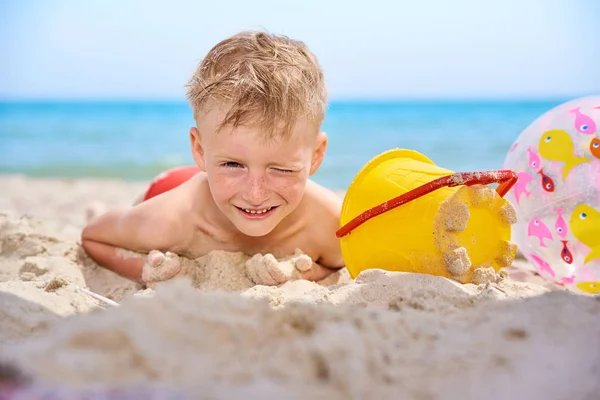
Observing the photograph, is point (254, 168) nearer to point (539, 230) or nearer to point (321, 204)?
point (321, 204)

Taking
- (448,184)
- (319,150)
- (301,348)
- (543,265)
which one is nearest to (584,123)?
(543,265)

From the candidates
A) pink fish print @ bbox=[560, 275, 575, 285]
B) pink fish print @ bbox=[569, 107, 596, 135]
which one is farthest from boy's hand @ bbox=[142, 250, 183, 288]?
pink fish print @ bbox=[569, 107, 596, 135]

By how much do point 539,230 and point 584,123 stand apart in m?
0.46

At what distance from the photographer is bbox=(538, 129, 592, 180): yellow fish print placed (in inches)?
88.2

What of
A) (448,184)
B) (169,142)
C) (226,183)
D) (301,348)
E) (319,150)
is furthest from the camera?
(169,142)

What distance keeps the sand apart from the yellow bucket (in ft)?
1.21

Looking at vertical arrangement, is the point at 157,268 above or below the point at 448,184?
below

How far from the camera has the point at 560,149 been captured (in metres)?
2.29

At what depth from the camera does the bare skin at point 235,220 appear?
225 centimetres

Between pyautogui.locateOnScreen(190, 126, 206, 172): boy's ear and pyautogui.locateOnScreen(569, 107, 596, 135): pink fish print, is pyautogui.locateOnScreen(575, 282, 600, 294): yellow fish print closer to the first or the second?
pyautogui.locateOnScreen(569, 107, 596, 135): pink fish print

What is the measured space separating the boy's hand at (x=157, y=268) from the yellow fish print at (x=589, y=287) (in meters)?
1.67

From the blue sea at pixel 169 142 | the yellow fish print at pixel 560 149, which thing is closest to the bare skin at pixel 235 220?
the yellow fish print at pixel 560 149

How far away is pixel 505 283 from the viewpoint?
6.50ft

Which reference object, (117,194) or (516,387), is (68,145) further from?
(516,387)
